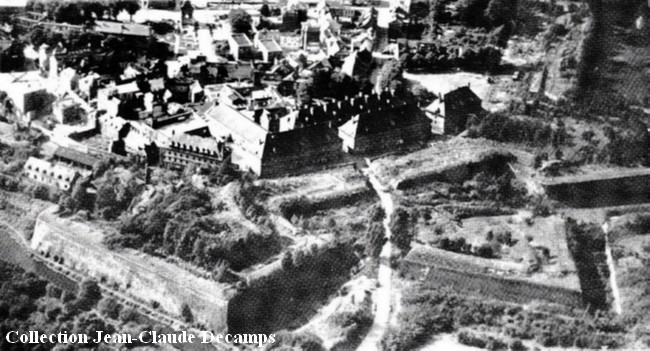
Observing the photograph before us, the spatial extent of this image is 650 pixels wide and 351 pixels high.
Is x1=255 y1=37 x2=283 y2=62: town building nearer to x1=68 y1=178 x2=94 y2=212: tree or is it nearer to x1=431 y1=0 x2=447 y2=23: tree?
x1=431 y1=0 x2=447 y2=23: tree

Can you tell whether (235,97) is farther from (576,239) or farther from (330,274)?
(576,239)

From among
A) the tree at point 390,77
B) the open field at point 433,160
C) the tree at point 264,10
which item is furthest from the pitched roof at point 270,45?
the open field at point 433,160

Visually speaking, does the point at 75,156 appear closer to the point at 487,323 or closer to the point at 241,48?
the point at 241,48

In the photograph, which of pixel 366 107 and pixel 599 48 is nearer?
pixel 366 107

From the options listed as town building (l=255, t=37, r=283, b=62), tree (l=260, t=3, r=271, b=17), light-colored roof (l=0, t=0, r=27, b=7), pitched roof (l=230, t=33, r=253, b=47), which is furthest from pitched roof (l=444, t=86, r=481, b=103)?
light-colored roof (l=0, t=0, r=27, b=7)

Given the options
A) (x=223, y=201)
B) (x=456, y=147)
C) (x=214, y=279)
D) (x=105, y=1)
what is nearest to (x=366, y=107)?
(x=456, y=147)

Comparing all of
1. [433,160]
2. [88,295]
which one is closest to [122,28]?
[433,160]
